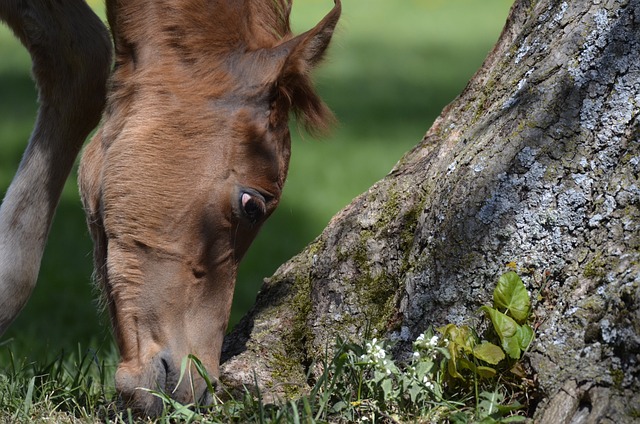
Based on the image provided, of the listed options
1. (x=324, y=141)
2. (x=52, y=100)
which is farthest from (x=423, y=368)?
(x=324, y=141)

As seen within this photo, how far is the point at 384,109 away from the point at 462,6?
746cm

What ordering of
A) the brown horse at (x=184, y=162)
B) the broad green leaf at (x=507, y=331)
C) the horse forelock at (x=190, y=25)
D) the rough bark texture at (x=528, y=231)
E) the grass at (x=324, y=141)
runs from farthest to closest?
the grass at (x=324, y=141) → the horse forelock at (x=190, y=25) → the brown horse at (x=184, y=162) → the broad green leaf at (x=507, y=331) → the rough bark texture at (x=528, y=231)

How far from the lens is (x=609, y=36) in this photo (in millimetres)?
2723

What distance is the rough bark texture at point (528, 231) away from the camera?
2387 millimetres

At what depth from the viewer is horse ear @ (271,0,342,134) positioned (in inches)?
131

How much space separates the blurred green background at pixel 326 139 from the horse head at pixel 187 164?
31 cm

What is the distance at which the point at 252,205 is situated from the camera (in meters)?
3.34

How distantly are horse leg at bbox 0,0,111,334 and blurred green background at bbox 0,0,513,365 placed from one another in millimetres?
478

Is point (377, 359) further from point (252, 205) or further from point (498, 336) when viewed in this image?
point (252, 205)

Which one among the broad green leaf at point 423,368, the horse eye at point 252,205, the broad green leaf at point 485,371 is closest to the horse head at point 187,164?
the horse eye at point 252,205

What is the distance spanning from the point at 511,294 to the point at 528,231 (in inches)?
9.3

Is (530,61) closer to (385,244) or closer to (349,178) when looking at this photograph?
(385,244)

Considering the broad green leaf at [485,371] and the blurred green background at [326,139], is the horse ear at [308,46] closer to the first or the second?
the blurred green background at [326,139]

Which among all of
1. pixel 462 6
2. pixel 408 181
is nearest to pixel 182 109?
pixel 408 181
